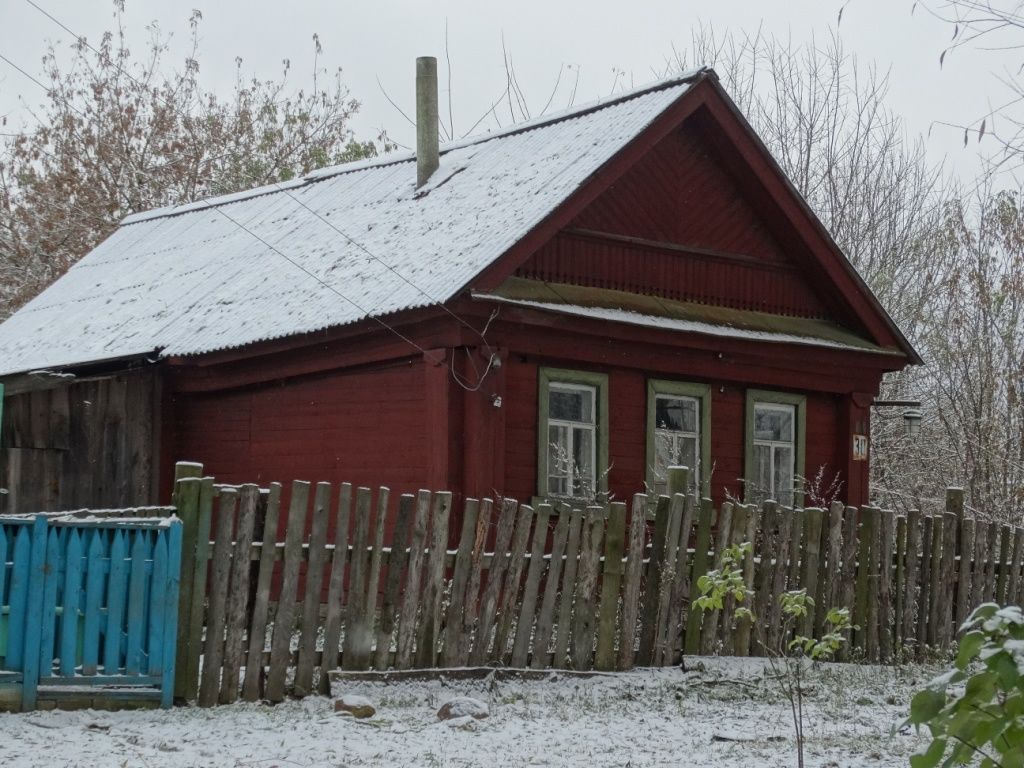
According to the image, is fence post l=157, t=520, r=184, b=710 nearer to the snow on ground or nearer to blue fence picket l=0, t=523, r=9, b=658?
the snow on ground

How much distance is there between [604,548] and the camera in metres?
10.4

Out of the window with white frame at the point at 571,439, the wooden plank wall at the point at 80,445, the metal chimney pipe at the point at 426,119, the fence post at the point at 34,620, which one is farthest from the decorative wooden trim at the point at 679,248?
the fence post at the point at 34,620

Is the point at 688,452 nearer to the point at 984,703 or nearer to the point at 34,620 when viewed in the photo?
the point at 34,620

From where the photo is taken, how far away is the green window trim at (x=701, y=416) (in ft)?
49.5

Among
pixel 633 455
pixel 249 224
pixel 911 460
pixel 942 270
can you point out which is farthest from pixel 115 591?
pixel 942 270

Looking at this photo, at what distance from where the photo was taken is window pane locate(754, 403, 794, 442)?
1638 cm

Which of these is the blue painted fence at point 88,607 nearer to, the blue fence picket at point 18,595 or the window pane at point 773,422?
the blue fence picket at point 18,595

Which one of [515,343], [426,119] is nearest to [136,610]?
[515,343]

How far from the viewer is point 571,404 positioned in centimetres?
1466

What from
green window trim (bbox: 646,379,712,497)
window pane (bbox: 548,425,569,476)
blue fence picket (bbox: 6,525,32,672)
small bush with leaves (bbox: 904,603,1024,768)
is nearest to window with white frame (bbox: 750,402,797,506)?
green window trim (bbox: 646,379,712,497)

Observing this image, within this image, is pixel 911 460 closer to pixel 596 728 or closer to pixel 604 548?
pixel 604 548

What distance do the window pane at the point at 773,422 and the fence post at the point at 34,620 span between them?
9800 mm

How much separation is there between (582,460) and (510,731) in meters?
6.72

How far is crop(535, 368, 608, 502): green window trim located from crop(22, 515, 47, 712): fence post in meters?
6.42
